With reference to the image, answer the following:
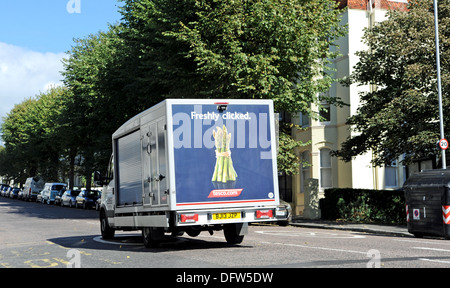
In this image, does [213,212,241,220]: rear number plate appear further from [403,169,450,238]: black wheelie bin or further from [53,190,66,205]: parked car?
[53,190,66,205]: parked car

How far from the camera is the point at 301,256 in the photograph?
11102mm

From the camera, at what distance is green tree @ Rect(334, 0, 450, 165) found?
23.7m

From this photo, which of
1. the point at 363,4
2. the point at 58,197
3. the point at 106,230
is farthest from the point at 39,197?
A: the point at 106,230

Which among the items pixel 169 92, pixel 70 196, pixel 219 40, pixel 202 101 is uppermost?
pixel 219 40

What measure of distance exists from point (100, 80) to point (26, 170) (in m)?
56.2

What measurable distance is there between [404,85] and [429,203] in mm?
8230

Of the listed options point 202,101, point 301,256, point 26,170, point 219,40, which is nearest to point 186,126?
point 202,101

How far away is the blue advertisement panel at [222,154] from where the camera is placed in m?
12.3

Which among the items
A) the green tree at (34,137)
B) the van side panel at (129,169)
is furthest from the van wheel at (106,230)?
the green tree at (34,137)

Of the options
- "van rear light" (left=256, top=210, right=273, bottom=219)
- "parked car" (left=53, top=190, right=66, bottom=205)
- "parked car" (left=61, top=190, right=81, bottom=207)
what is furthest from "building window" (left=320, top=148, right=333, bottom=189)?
"parked car" (left=53, top=190, right=66, bottom=205)

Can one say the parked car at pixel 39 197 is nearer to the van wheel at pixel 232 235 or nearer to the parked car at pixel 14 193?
the parked car at pixel 14 193

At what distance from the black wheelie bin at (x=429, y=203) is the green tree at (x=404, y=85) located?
4.25m

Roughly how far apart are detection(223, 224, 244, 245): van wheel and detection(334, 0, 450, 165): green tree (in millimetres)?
11239
